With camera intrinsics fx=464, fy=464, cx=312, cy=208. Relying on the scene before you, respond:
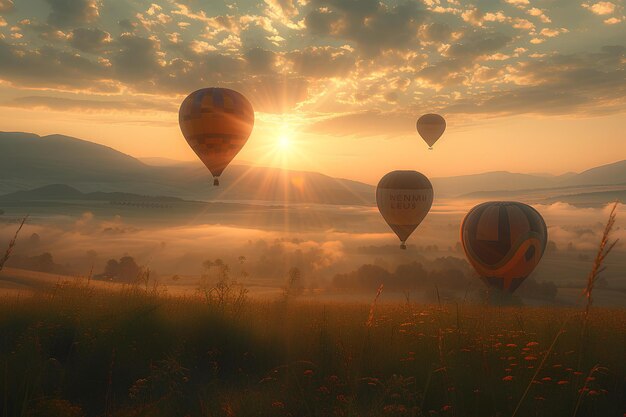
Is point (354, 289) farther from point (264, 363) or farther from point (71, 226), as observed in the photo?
point (71, 226)

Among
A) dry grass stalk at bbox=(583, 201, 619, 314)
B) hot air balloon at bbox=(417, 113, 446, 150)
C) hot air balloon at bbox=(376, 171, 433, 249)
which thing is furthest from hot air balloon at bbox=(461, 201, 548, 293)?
dry grass stalk at bbox=(583, 201, 619, 314)

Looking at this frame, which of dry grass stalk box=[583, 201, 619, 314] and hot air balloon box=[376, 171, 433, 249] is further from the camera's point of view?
hot air balloon box=[376, 171, 433, 249]

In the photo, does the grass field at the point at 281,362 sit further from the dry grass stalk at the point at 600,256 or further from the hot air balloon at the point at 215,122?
the hot air balloon at the point at 215,122

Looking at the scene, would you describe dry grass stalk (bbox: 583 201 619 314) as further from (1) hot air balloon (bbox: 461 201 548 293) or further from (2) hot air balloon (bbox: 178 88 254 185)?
(1) hot air balloon (bbox: 461 201 548 293)

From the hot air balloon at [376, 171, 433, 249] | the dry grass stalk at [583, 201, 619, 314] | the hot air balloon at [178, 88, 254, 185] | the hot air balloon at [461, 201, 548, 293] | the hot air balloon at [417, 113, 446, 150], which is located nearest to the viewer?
the dry grass stalk at [583, 201, 619, 314]

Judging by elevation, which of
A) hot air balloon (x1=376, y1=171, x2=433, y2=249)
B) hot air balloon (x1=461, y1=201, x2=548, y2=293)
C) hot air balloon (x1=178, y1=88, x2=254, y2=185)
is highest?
hot air balloon (x1=178, y1=88, x2=254, y2=185)

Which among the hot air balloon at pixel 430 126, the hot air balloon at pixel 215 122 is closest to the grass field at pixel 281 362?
A: the hot air balloon at pixel 215 122
